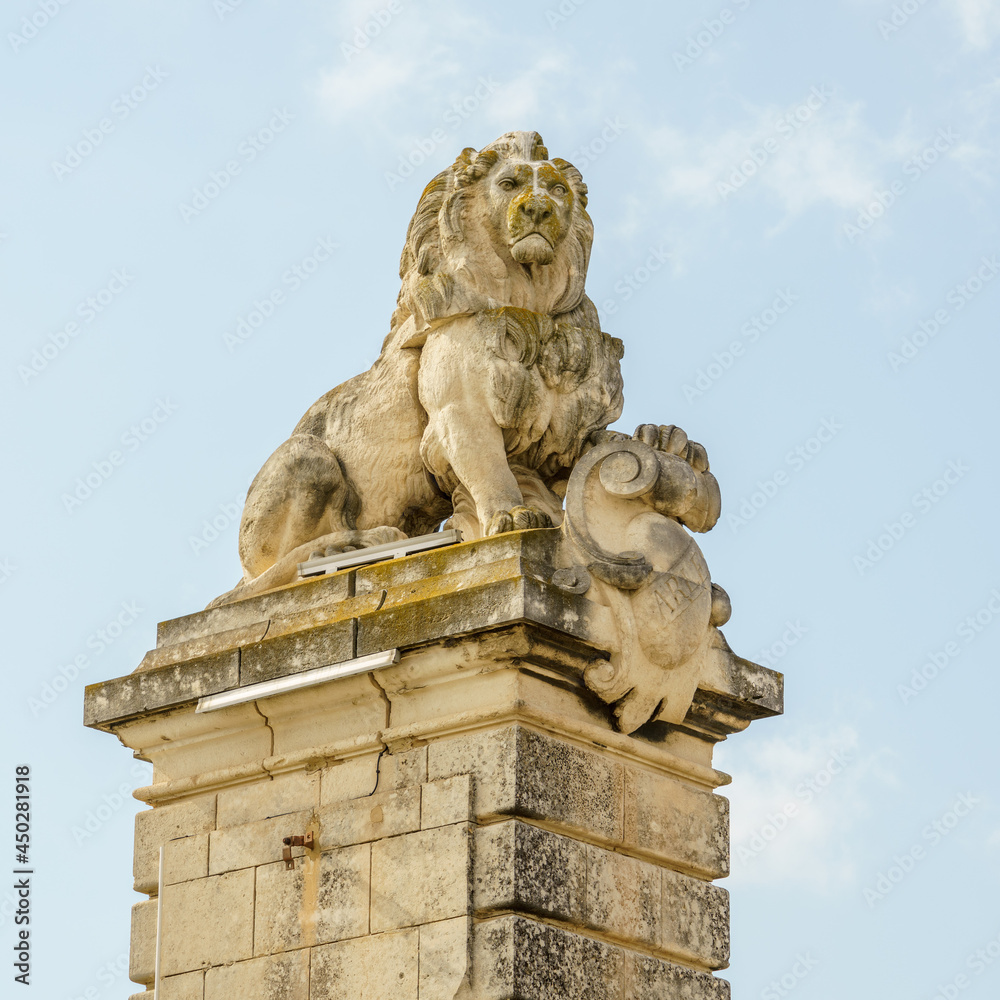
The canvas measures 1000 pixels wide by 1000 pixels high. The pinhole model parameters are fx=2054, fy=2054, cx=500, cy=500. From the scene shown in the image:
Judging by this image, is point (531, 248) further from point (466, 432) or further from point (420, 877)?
point (420, 877)

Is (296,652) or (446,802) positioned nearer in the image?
(446,802)

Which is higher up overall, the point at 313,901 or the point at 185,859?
the point at 185,859

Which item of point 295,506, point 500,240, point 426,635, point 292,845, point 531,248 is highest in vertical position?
point 500,240

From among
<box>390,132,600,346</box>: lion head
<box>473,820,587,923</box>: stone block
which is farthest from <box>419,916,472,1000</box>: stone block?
<box>390,132,600,346</box>: lion head

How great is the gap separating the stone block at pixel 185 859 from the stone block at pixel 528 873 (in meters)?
1.61

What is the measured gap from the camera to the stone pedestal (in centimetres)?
877

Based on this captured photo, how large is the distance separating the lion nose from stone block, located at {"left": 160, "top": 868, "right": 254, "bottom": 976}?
3441mm

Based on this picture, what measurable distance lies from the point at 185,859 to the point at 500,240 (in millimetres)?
3407

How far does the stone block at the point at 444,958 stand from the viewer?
28.1 feet

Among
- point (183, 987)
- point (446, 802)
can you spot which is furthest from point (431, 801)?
point (183, 987)

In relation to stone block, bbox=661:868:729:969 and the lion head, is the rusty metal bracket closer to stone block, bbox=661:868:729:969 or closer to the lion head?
stone block, bbox=661:868:729:969

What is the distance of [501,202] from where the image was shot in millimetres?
10266

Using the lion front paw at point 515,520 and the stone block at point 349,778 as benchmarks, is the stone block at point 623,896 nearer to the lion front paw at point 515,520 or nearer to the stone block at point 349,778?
the stone block at point 349,778

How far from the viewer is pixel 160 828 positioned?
32.8ft
